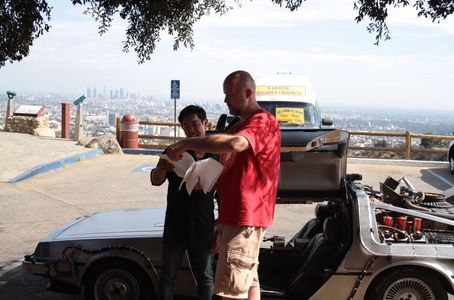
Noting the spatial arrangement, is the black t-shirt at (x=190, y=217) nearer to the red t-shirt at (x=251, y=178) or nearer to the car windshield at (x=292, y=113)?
the red t-shirt at (x=251, y=178)

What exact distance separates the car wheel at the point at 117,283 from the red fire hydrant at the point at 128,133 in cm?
1444

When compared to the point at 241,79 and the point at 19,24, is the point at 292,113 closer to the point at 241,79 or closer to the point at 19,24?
the point at 19,24

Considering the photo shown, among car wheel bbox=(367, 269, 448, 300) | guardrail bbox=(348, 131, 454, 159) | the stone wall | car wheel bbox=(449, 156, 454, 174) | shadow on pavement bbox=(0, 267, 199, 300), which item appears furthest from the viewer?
the stone wall

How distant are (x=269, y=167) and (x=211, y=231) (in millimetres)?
1025

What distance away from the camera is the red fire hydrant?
18781mm

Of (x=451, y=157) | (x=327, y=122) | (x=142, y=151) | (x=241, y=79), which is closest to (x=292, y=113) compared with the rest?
(x=327, y=122)

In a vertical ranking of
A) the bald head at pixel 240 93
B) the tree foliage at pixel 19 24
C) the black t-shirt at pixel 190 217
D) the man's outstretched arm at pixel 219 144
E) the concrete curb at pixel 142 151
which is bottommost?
the concrete curb at pixel 142 151

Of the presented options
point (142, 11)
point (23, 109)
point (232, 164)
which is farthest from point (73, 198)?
point (23, 109)

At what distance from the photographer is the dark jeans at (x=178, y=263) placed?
4031mm

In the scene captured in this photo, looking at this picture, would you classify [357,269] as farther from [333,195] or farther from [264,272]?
[264,272]

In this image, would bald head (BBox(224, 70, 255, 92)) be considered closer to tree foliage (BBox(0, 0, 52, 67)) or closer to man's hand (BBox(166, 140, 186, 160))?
man's hand (BBox(166, 140, 186, 160))

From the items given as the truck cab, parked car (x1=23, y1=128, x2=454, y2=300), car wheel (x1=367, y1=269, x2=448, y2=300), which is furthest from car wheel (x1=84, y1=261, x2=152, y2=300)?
the truck cab

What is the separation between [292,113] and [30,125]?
12797 millimetres

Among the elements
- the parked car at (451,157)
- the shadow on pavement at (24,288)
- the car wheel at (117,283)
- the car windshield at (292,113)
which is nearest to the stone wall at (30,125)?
the car windshield at (292,113)
